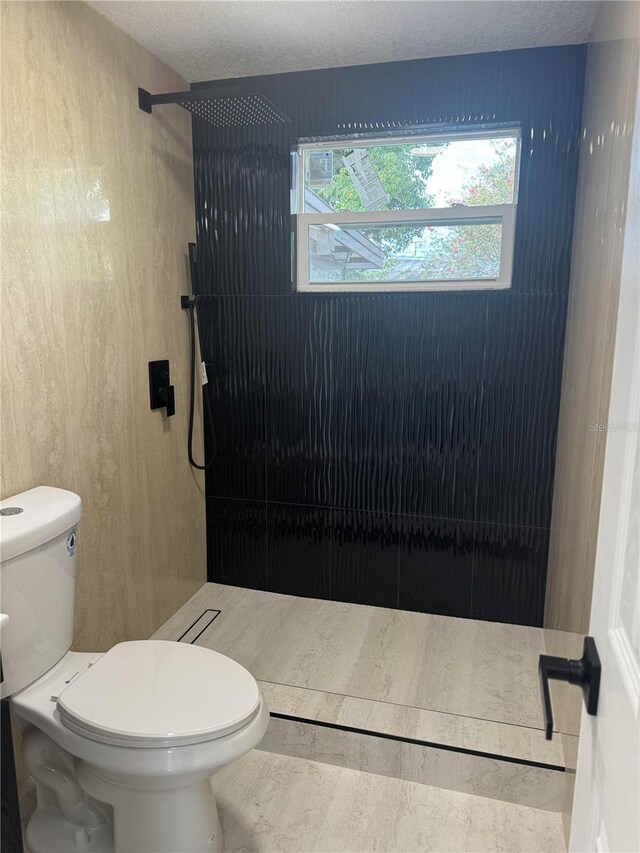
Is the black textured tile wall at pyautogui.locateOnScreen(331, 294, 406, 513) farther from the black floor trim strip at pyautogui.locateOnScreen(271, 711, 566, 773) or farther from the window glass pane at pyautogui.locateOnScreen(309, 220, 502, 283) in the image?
the black floor trim strip at pyautogui.locateOnScreen(271, 711, 566, 773)

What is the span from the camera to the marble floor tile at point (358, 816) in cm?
158

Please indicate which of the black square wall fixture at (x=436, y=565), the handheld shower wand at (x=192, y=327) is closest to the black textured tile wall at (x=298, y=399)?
the handheld shower wand at (x=192, y=327)

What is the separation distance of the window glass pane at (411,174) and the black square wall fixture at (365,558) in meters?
1.32

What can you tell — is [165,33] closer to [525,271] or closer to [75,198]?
[75,198]

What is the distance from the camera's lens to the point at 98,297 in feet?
6.36

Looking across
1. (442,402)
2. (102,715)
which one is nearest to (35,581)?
(102,715)

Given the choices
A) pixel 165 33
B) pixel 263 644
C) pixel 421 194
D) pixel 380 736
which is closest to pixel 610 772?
pixel 380 736

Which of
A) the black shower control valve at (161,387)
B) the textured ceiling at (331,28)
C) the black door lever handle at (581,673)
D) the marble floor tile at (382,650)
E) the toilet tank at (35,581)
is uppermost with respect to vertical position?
the textured ceiling at (331,28)

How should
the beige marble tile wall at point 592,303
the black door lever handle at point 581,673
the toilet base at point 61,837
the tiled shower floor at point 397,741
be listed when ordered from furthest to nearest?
1. the tiled shower floor at point 397,741
2. the toilet base at point 61,837
3. the beige marble tile wall at point 592,303
4. the black door lever handle at point 581,673

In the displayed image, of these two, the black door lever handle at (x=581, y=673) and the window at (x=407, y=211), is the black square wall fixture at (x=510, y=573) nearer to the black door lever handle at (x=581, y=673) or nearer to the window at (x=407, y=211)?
the window at (x=407, y=211)

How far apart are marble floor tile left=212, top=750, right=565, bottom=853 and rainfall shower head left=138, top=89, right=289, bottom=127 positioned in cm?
220

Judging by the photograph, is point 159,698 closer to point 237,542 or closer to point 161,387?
point 161,387

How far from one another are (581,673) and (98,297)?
1763 millimetres

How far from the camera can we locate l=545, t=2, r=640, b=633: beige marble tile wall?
127 centimetres
